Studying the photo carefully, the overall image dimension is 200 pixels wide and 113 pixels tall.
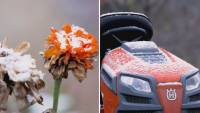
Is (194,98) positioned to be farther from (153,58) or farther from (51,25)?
(51,25)

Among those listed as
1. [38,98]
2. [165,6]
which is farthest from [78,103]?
[165,6]

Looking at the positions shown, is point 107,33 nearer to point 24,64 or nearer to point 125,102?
point 125,102

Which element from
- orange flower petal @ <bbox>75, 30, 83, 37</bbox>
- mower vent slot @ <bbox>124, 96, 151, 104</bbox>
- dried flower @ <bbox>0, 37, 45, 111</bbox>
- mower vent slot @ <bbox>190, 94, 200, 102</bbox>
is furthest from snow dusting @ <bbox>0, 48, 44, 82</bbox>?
mower vent slot @ <bbox>190, 94, 200, 102</bbox>

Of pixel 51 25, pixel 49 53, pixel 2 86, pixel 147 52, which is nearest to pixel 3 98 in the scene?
pixel 2 86

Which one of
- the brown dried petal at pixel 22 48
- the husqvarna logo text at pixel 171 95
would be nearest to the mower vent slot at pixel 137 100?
the husqvarna logo text at pixel 171 95

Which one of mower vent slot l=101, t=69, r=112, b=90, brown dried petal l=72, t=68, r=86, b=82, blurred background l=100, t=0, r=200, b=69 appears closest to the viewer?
brown dried petal l=72, t=68, r=86, b=82

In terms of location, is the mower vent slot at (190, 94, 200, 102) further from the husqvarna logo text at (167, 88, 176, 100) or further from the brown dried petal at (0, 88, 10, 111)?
the brown dried petal at (0, 88, 10, 111)
